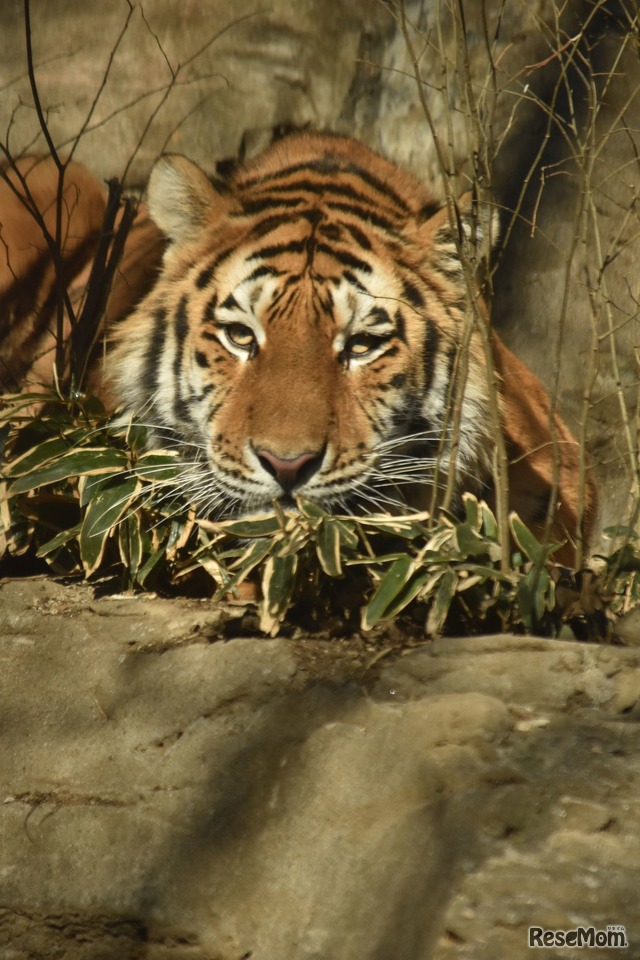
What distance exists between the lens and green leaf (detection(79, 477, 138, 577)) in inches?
125

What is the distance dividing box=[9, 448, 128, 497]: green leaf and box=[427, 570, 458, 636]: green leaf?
1144 mm

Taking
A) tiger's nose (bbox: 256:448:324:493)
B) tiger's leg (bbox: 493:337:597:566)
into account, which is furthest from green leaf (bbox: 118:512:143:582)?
tiger's leg (bbox: 493:337:597:566)

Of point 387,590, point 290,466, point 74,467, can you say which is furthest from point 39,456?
point 387,590

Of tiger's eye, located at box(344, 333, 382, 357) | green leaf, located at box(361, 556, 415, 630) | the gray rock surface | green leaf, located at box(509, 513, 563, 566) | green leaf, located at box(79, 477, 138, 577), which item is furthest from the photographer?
tiger's eye, located at box(344, 333, 382, 357)

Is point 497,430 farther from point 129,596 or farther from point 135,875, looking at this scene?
point 135,875

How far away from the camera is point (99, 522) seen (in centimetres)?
319

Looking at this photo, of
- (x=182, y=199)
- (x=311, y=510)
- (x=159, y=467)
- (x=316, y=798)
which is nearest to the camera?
(x=316, y=798)

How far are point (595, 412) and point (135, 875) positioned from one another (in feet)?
10.3

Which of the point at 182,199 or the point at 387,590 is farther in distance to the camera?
the point at 182,199

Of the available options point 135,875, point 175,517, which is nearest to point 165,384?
point 175,517

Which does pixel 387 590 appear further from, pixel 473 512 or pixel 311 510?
pixel 473 512

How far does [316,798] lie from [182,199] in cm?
209

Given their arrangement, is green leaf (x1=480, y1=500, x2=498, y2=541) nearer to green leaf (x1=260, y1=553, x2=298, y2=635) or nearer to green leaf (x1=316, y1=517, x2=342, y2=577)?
green leaf (x1=316, y1=517, x2=342, y2=577)

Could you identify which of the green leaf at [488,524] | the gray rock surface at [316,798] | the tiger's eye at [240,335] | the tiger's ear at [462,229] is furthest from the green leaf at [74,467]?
the tiger's ear at [462,229]
